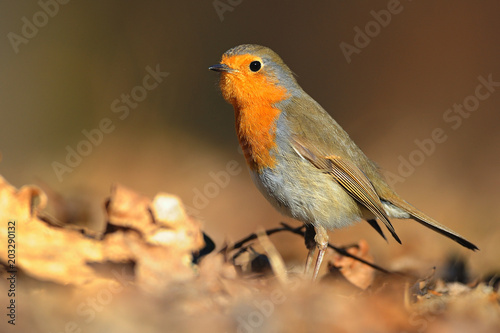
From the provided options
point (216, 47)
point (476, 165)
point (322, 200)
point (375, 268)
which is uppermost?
point (216, 47)

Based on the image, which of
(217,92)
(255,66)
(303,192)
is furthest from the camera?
(217,92)

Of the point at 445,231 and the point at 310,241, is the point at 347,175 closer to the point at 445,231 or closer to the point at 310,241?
the point at 310,241

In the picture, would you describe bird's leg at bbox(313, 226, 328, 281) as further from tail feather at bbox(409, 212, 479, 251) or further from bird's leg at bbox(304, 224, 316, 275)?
tail feather at bbox(409, 212, 479, 251)

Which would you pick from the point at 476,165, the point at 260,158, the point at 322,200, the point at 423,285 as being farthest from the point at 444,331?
the point at 476,165

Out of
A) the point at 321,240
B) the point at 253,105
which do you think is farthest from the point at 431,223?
the point at 253,105

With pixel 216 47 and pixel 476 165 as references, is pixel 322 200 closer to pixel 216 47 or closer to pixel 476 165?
pixel 476 165

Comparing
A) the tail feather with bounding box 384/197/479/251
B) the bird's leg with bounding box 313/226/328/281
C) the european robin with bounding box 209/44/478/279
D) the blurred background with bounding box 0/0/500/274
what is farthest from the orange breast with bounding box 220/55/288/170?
the blurred background with bounding box 0/0/500/274

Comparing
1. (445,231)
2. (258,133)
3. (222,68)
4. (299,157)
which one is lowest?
(445,231)
